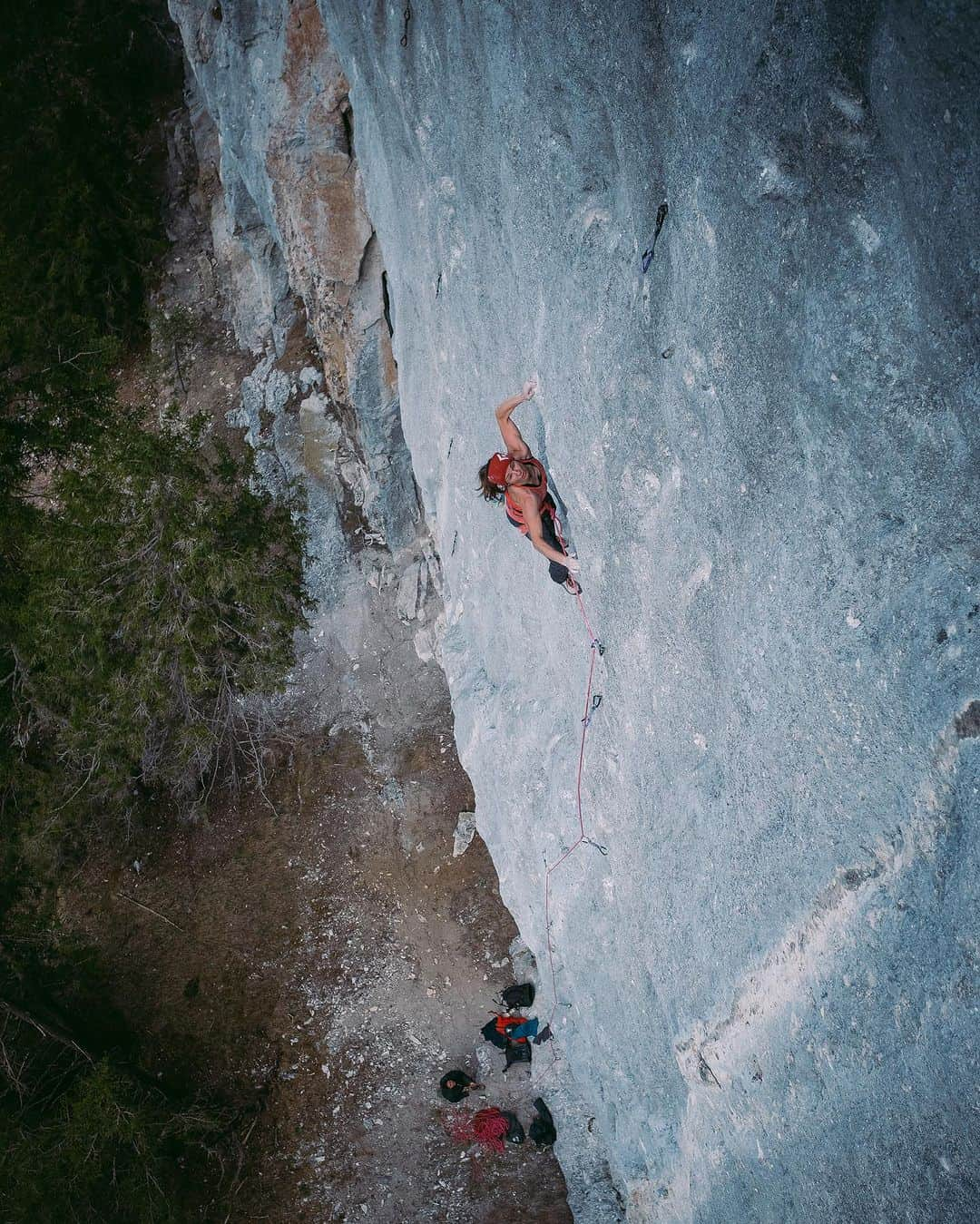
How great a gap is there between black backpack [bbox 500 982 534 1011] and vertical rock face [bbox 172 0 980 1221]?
2.02m

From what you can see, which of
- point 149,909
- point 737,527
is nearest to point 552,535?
point 737,527

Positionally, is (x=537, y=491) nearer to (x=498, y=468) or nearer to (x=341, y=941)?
(x=498, y=468)

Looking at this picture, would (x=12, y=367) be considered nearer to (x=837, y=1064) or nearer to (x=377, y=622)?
(x=377, y=622)

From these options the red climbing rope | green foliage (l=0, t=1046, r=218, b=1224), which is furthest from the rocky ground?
the red climbing rope

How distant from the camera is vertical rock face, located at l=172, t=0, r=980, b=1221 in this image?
231 centimetres

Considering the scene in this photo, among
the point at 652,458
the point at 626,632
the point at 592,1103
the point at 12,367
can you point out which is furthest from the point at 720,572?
the point at 12,367

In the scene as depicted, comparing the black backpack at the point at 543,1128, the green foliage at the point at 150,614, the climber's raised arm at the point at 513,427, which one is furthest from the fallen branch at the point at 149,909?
the climber's raised arm at the point at 513,427

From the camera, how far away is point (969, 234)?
1984mm

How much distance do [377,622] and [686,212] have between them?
303 inches

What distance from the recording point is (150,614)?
8.54m

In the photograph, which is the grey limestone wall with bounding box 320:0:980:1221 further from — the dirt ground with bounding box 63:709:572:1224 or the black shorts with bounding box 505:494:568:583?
the dirt ground with bounding box 63:709:572:1224

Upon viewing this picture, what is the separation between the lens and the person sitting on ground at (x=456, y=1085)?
28.7 ft

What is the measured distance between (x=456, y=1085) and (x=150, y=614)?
6004 mm

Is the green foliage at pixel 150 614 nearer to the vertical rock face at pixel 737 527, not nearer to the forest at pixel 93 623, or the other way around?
the forest at pixel 93 623
